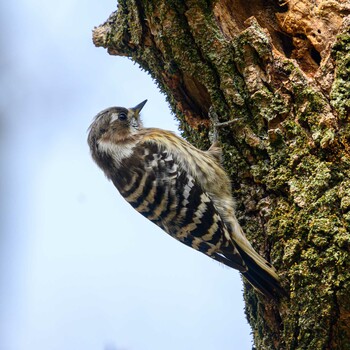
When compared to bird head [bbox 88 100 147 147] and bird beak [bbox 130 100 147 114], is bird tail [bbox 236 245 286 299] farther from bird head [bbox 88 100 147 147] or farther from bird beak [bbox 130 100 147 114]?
bird beak [bbox 130 100 147 114]

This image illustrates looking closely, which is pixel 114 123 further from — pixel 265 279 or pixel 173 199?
pixel 265 279

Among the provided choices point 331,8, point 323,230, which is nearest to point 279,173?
point 323,230

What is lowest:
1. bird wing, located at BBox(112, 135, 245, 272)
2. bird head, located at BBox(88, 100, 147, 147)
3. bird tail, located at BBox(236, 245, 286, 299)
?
bird tail, located at BBox(236, 245, 286, 299)

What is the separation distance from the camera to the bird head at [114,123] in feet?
14.9

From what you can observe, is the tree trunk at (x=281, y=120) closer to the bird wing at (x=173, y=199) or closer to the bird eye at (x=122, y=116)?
the bird wing at (x=173, y=199)

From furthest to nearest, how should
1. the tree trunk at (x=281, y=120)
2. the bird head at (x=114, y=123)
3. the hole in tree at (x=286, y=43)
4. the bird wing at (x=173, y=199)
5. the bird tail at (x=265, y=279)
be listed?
the bird head at (x=114, y=123) → the bird wing at (x=173, y=199) → the hole in tree at (x=286, y=43) → the bird tail at (x=265, y=279) → the tree trunk at (x=281, y=120)

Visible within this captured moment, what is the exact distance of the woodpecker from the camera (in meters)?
3.50

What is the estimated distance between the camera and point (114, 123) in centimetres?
458

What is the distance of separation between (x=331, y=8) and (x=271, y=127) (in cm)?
74

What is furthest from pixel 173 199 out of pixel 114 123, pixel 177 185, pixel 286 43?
pixel 286 43

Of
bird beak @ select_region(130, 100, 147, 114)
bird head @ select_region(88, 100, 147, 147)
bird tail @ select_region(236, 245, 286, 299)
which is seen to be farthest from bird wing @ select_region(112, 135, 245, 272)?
bird beak @ select_region(130, 100, 147, 114)

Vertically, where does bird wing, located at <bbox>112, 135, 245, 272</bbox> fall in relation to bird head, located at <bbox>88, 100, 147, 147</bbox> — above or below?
below

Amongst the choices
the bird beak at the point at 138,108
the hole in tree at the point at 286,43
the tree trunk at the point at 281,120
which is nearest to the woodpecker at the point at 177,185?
the bird beak at the point at 138,108

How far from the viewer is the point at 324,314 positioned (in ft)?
9.53
